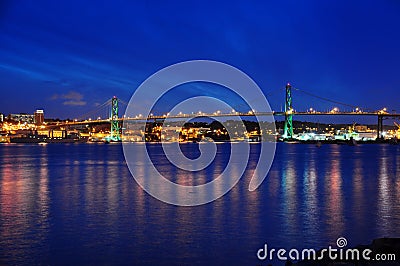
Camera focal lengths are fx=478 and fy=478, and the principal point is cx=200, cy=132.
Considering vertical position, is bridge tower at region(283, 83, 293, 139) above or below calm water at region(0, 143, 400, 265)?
above

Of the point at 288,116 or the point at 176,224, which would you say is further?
the point at 288,116

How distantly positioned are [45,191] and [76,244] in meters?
5.32

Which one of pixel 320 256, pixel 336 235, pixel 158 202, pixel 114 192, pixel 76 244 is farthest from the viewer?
pixel 114 192

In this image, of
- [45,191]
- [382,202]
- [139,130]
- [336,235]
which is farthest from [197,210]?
[139,130]

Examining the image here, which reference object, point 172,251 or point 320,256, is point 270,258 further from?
point 172,251

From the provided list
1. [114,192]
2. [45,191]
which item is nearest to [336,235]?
[114,192]

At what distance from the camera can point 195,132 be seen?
74812mm

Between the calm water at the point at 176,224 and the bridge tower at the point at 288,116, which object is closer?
the calm water at the point at 176,224

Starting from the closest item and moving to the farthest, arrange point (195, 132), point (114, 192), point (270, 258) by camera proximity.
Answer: point (270, 258)
point (114, 192)
point (195, 132)

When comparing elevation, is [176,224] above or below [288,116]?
below

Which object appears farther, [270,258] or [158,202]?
[158,202]

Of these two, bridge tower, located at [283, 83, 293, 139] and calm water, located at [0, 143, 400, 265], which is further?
bridge tower, located at [283, 83, 293, 139]

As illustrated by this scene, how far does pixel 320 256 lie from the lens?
4.38 metres

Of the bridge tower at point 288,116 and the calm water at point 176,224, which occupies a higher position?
the bridge tower at point 288,116
